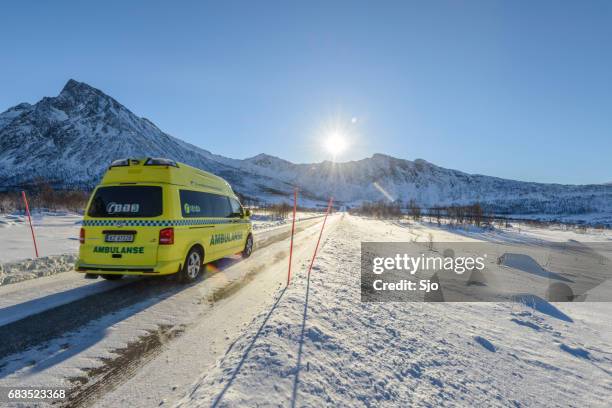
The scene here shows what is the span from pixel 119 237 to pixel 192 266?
1.69m

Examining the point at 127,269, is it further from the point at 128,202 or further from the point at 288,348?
the point at 288,348

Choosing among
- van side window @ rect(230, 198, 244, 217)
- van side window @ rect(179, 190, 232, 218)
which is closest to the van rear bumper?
van side window @ rect(179, 190, 232, 218)

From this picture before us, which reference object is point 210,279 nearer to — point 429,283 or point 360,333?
point 360,333

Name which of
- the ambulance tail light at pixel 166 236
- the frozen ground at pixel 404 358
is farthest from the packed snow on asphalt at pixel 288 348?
the ambulance tail light at pixel 166 236

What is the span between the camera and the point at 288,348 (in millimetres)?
3564

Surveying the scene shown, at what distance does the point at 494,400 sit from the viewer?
3029 millimetres

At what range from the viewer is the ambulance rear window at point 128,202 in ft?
20.7

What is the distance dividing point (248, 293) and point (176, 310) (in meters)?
1.54

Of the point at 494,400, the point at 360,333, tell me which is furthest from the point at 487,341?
the point at 360,333

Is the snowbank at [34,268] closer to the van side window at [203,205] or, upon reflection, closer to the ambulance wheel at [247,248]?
the van side window at [203,205]
